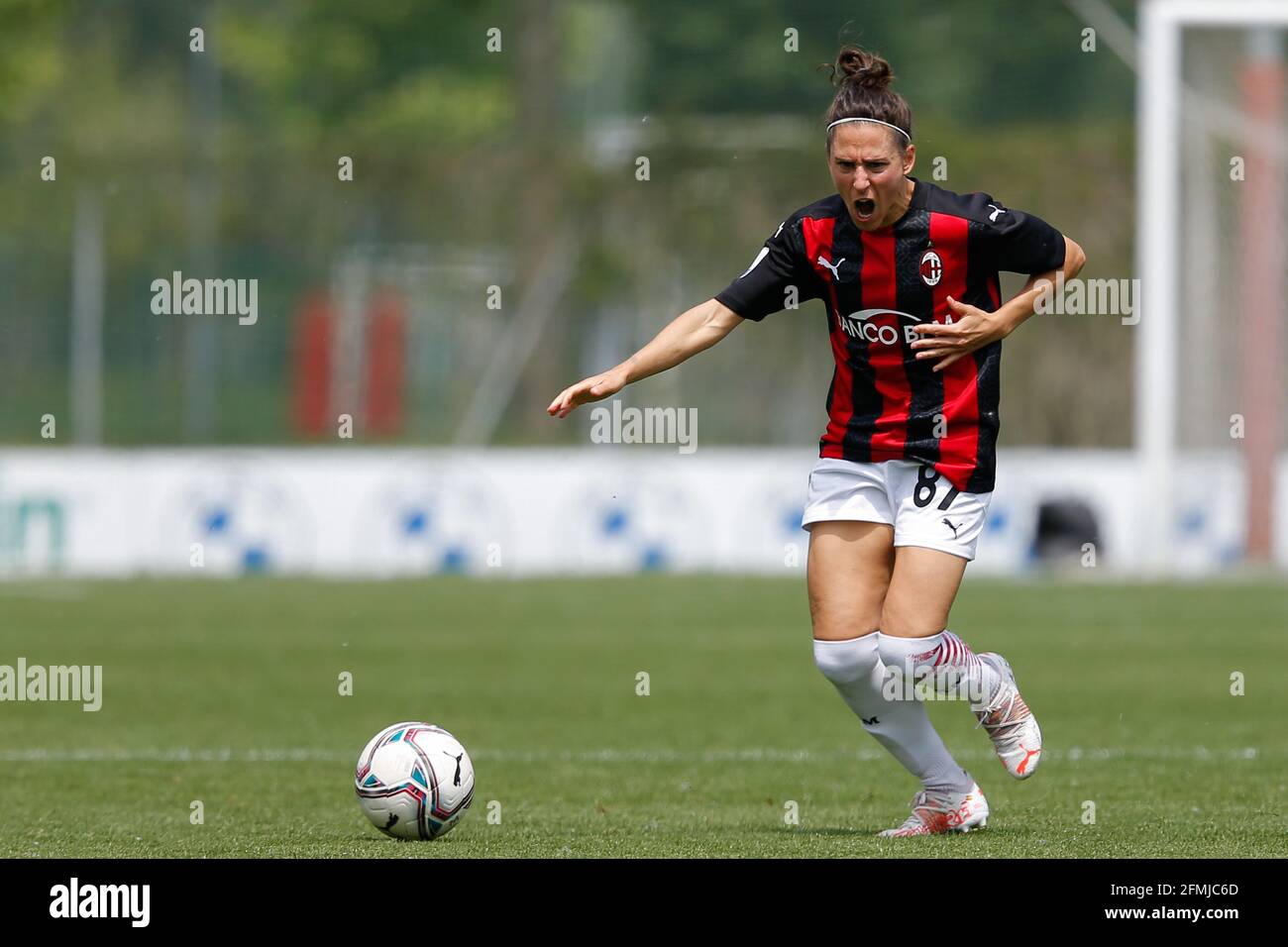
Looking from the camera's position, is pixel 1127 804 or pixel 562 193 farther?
pixel 562 193

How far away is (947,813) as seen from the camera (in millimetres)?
6988

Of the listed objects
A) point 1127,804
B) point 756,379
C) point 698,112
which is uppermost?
point 698,112

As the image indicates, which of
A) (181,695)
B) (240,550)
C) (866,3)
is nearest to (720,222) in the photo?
(866,3)

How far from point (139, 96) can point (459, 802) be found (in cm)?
3531

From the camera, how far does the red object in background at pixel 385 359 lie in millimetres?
24078

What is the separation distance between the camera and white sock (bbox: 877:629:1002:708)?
6738 millimetres

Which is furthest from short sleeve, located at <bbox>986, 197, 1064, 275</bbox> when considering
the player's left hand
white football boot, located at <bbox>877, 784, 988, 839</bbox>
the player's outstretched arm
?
white football boot, located at <bbox>877, 784, 988, 839</bbox>

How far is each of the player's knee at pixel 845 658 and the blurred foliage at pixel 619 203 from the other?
16.6 m

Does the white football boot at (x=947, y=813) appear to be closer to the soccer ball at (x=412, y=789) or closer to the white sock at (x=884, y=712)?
the white sock at (x=884, y=712)

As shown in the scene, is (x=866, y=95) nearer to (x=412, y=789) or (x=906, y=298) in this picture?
(x=906, y=298)

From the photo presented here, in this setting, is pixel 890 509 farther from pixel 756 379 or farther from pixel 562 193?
pixel 562 193

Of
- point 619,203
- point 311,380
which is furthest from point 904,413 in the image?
point 619,203

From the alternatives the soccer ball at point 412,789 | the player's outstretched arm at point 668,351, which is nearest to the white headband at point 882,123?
the player's outstretched arm at point 668,351

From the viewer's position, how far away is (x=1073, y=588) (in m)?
19.4
